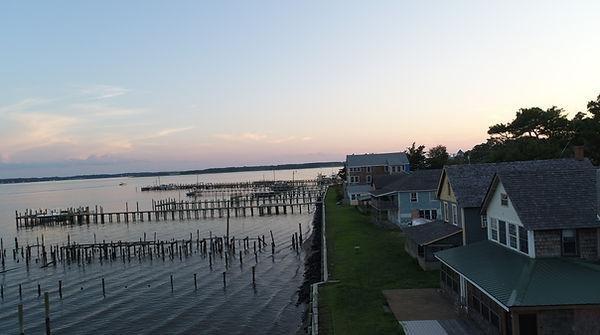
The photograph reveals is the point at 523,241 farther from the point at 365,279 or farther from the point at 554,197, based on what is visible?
the point at 365,279

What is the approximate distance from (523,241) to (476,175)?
38.0 ft

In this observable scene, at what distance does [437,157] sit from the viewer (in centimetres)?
10644

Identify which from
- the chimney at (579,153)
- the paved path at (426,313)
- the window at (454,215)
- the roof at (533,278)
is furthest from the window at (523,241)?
the window at (454,215)

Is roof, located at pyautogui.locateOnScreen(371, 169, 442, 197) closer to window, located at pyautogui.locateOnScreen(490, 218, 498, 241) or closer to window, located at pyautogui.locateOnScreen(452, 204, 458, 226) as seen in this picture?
window, located at pyautogui.locateOnScreen(452, 204, 458, 226)

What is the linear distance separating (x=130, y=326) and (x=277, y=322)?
9.47 metres

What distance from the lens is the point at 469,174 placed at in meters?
32.3

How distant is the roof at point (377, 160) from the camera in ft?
318

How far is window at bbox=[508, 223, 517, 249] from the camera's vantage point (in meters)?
21.8

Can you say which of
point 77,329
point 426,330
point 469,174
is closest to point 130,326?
point 77,329

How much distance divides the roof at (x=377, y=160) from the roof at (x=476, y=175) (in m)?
63.5

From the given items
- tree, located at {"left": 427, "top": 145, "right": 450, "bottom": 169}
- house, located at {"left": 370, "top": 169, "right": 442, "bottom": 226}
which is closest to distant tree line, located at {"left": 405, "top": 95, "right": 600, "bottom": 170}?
tree, located at {"left": 427, "top": 145, "right": 450, "bottom": 169}

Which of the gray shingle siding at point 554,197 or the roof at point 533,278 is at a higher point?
the gray shingle siding at point 554,197

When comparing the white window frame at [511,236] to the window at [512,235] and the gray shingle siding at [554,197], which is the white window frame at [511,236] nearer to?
the window at [512,235]

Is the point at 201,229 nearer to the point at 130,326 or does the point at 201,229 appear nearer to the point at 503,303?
the point at 130,326
